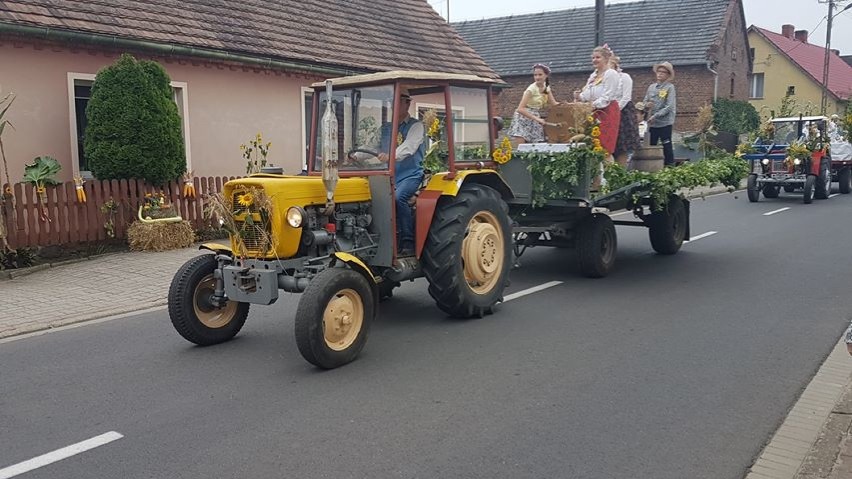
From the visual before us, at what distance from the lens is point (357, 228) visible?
247 inches

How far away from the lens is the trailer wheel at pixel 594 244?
→ 28.8 feet

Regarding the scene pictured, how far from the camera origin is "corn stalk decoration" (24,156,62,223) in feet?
33.9

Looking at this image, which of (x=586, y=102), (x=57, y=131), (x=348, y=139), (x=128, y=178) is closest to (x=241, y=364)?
(x=348, y=139)

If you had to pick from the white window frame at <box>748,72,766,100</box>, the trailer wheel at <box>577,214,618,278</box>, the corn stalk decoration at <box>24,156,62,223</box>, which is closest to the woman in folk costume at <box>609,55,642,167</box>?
the trailer wheel at <box>577,214,618,278</box>

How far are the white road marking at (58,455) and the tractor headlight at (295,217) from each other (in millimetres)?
1916

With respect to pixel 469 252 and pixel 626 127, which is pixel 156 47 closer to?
pixel 626 127

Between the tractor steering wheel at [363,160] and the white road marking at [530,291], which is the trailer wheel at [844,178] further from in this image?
the tractor steering wheel at [363,160]

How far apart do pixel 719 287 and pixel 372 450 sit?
569cm

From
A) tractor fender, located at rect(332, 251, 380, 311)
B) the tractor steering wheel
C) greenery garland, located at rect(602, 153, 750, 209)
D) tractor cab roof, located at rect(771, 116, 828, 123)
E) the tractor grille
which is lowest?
A: tractor fender, located at rect(332, 251, 380, 311)

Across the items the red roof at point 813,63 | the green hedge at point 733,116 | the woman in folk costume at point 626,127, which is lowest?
the woman in folk costume at point 626,127

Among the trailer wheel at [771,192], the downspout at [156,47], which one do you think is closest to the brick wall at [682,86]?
the trailer wheel at [771,192]

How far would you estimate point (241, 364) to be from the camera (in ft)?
18.8

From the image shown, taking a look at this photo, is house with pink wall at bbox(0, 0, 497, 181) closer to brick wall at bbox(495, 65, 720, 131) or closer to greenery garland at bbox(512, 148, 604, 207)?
greenery garland at bbox(512, 148, 604, 207)

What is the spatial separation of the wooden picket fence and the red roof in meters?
45.6
